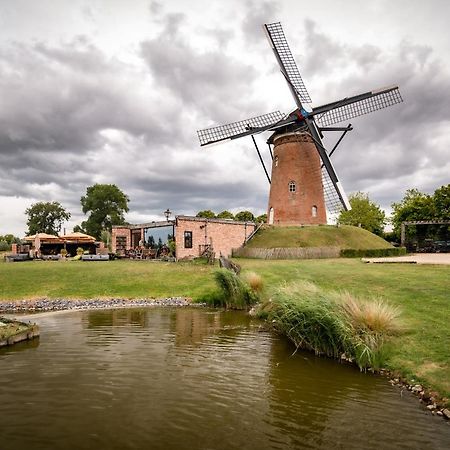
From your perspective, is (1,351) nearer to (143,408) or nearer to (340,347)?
(143,408)

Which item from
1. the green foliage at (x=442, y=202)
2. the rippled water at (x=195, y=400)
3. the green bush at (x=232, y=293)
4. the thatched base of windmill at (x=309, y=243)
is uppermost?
the green foliage at (x=442, y=202)

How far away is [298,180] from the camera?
3481 centimetres

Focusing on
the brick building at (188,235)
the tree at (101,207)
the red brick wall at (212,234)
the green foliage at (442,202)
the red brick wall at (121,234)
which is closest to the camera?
the red brick wall at (212,234)

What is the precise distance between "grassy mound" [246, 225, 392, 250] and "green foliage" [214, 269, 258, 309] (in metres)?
17.2

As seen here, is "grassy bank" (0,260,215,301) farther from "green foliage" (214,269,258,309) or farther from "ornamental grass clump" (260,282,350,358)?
"ornamental grass clump" (260,282,350,358)

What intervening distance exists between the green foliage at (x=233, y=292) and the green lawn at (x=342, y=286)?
2.29m

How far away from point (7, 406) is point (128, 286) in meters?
13.4

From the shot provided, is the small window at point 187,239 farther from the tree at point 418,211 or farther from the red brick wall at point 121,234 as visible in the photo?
the tree at point 418,211

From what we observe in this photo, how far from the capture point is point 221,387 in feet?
22.1

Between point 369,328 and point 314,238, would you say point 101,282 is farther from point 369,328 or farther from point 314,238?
point 314,238

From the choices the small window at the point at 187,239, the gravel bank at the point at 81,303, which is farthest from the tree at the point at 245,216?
the gravel bank at the point at 81,303

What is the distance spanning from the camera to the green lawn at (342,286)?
759 cm

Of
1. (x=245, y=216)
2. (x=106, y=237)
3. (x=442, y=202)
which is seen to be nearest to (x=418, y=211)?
(x=442, y=202)

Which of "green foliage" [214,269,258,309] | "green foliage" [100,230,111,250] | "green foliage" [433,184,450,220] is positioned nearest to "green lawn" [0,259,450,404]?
"green foliage" [214,269,258,309]
